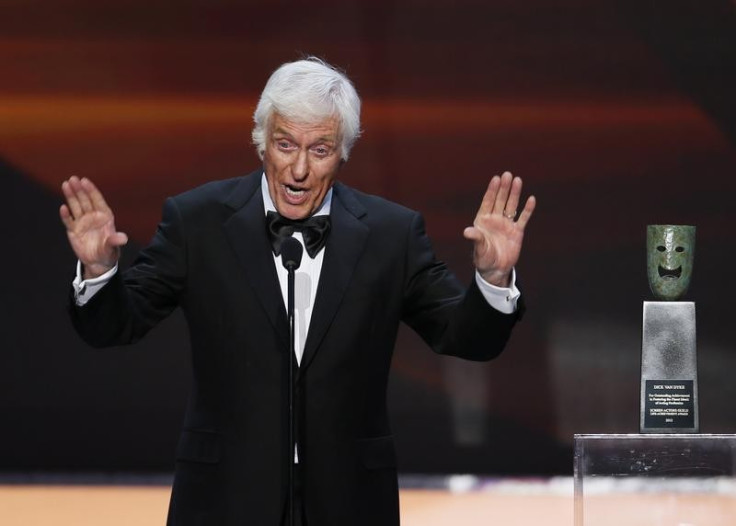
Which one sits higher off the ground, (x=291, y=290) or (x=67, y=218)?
(x=67, y=218)

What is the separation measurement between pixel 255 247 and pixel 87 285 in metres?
0.34

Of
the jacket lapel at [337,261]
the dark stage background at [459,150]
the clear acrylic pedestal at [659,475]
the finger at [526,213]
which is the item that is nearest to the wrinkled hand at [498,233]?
the finger at [526,213]

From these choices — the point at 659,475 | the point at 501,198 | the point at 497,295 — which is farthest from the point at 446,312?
the point at 659,475

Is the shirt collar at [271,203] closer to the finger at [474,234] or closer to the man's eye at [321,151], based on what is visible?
the man's eye at [321,151]

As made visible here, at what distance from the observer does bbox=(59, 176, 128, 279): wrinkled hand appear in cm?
226

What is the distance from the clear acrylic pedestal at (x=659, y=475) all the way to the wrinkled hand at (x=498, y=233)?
55 centimetres

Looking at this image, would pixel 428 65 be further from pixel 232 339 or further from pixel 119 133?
pixel 232 339

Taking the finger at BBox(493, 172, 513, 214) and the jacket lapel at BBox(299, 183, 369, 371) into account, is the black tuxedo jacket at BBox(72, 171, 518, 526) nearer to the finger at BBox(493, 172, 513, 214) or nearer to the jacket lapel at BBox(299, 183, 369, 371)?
the jacket lapel at BBox(299, 183, 369, 371)

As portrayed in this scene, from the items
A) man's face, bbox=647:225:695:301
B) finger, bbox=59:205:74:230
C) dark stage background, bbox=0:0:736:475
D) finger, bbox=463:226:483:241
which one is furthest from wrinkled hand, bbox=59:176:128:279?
dark stage background, bbox=0:0:736:475

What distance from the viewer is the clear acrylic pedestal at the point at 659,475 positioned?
2764mm

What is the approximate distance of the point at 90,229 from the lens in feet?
7.45

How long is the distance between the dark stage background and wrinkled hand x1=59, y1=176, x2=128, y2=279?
3.35 meters

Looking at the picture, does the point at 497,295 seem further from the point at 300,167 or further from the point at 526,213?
the point at 300,167

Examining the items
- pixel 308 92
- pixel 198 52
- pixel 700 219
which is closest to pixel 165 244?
pixel 308 92
